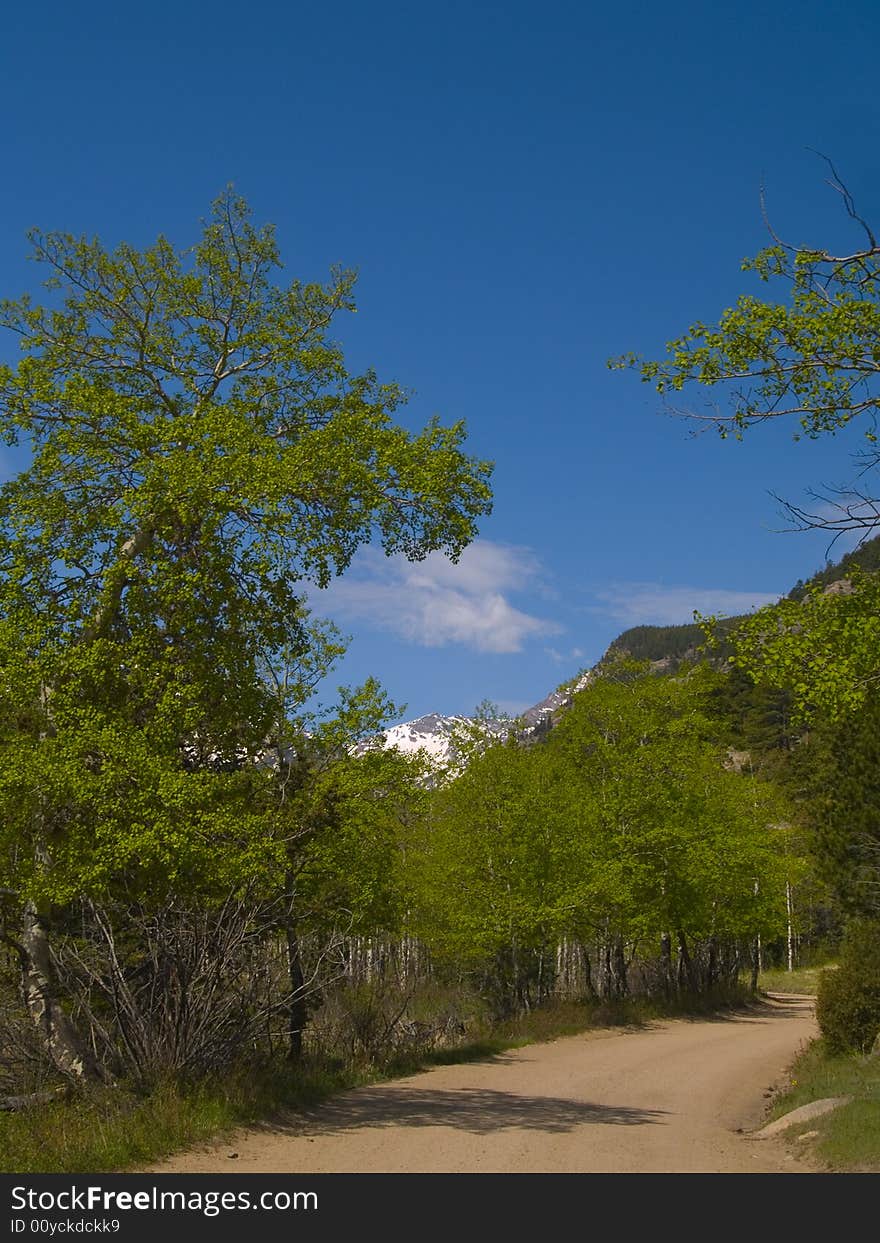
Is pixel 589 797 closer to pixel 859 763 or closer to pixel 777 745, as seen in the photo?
pixel 859 763

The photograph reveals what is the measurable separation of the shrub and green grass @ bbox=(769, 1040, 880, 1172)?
0.33m

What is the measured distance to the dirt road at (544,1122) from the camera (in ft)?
31.3

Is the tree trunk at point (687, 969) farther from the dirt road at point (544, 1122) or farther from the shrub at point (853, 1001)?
the shrub at point (853, 1001)

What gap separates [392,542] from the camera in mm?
13867

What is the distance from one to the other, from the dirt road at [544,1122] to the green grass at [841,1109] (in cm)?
37

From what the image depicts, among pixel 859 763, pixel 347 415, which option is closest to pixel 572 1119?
pixel 347 415

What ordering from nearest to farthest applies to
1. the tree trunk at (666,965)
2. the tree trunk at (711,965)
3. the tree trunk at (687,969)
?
the tree trunk at (666,965) → the tree trunk at (687,969) → the tree trunk at (711,965)

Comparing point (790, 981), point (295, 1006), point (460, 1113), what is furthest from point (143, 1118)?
point (790, 981)

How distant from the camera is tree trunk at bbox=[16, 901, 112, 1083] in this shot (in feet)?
38.7

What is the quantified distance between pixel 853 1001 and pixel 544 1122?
22.8 ft

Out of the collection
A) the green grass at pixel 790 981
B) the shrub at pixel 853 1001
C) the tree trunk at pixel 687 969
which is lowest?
the green grass at pixel 790 981

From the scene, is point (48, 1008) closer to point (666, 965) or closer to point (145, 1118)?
point (145, 1118)

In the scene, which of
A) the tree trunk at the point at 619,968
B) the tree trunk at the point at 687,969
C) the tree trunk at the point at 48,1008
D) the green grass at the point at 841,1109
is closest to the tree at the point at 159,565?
the tree trunk at the point at 48,1008

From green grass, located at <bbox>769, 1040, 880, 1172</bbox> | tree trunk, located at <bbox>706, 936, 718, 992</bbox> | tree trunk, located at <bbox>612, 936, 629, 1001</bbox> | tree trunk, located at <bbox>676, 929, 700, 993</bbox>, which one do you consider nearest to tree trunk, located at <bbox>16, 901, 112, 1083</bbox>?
green grass, located at <bbox>769, 1040, 880, 1172</bbox>
